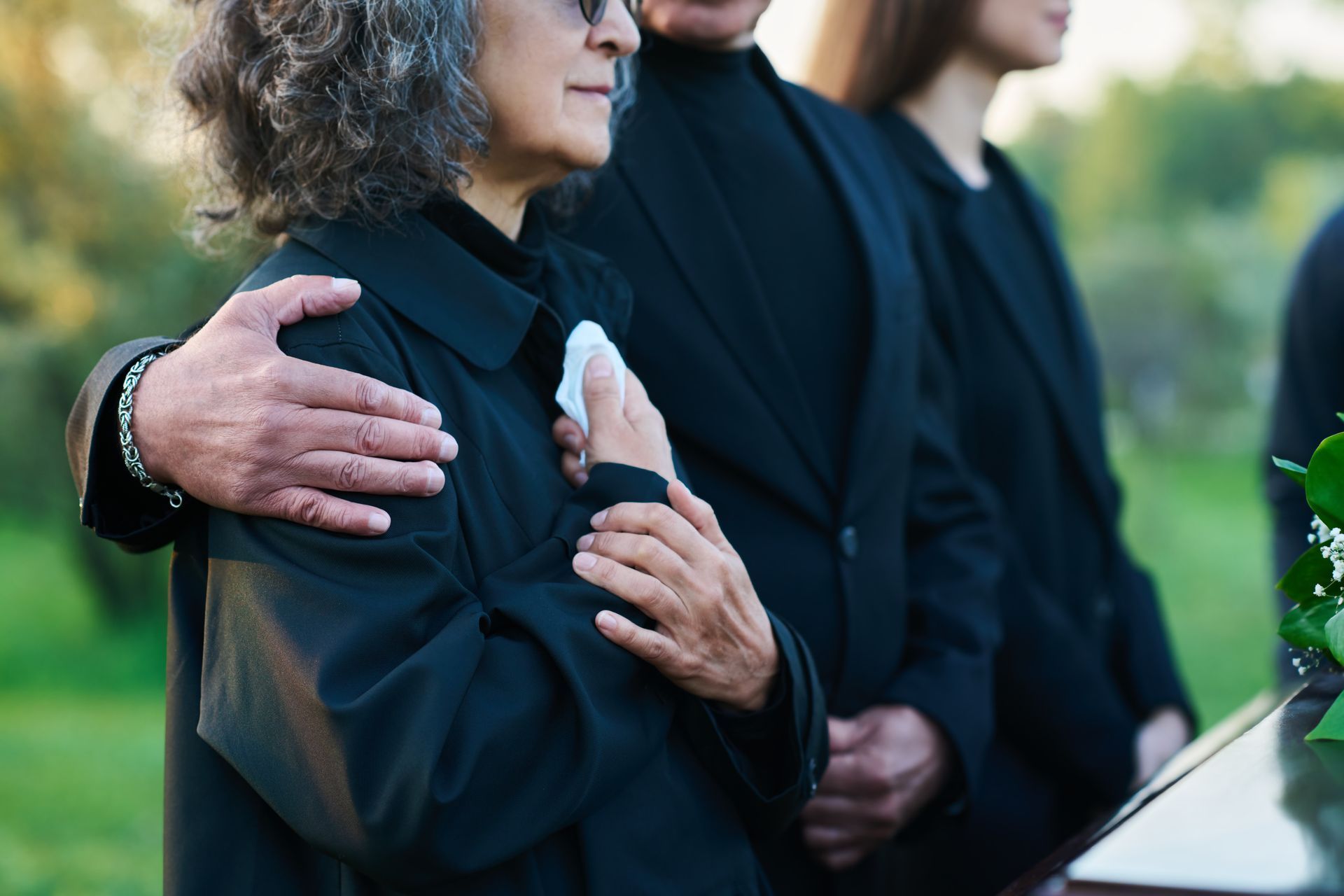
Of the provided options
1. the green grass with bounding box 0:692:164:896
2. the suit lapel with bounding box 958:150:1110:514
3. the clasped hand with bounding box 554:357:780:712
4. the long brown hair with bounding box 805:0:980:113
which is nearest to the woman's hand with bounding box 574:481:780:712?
the clasped hand with bounding box 554:357:780:712

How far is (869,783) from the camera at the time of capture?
7.67ft

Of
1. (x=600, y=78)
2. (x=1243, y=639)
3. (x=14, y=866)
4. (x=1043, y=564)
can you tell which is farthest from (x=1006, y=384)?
(x=1243, y=639)

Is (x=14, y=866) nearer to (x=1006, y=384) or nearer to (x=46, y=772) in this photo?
(x=46, y=772)

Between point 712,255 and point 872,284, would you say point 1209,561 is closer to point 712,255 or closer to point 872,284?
point 872,284

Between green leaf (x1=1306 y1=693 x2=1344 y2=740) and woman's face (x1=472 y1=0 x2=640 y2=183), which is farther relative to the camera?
woman's face (x1=472 y1=0 x2=640 y2=183)

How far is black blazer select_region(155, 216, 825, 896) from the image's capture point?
4.93 ft

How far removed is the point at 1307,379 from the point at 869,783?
1943mm

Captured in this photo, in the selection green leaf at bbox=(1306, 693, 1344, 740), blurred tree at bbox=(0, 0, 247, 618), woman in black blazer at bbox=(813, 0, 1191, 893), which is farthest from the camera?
blurred tree at bbox=(0, 0, 247, 618)

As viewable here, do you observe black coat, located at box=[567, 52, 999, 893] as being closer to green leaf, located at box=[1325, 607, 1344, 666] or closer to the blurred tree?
green leaf, located at box=[1325, 607, 1344, 666]

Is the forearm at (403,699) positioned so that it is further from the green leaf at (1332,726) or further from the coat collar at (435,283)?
the green leaf at (1332,726)

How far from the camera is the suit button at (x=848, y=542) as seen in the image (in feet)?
7.80

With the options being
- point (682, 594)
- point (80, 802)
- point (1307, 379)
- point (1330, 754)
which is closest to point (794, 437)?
point (682, 594)

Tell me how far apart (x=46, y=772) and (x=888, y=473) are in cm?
498

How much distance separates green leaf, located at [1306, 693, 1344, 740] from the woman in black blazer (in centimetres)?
139
